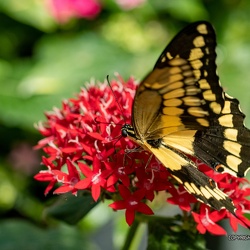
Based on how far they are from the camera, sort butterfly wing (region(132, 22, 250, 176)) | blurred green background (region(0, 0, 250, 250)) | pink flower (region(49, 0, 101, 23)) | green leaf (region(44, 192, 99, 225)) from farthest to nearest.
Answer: pink flower (region(49, 0, 101, 23)) < blurred green background (region(0, 0, 250, 250)) < green leaf (region(44, 192, 99, 225)) < butterfly wing (region(132, 22, 250, 176))

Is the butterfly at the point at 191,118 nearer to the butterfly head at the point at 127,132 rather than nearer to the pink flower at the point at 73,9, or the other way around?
the butterfly head at the point at 127,132

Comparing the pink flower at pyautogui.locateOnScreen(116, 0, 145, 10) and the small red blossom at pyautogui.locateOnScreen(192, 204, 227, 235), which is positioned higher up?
the pink flower at pyautogui.locateOnScreen(116, 0, 145, 10)

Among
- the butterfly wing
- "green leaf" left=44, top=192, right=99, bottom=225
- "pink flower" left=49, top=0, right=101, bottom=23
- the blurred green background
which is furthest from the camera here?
"pink flower" left=49, top=0, right=101, bottom=23

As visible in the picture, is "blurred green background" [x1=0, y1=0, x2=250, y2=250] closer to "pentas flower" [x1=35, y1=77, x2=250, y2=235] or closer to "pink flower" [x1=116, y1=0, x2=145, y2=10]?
"pink flower" [x1=116, y1=0, x2=145, y2=10]

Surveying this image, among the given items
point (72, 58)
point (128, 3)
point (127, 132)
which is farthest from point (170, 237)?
point (128, 3)

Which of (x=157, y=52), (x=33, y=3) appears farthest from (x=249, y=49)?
(x=33, y=3)

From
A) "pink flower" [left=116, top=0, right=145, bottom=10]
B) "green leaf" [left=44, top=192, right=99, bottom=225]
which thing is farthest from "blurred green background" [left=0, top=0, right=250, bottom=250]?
"green leaf" [left=44, top=192, right=99, bottom=225]
